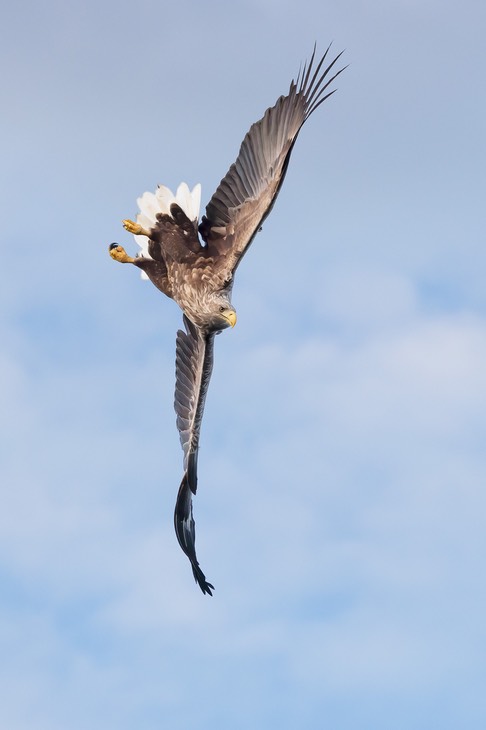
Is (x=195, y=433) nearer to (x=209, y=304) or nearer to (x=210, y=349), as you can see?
(x=210, y=349)

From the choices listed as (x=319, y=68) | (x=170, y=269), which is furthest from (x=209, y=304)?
(x=319, y=68)

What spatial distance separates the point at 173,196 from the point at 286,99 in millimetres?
2206

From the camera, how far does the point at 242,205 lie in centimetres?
1745

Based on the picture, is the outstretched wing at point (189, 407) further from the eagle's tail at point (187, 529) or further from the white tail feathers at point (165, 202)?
the white tail feathers at point (165, 202)

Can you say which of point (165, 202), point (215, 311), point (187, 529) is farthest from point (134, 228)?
point (187, 529)

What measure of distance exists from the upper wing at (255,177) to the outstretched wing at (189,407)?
209cm

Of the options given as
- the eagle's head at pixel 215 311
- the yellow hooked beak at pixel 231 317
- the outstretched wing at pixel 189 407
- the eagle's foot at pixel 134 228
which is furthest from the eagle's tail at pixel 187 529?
the eagle's foot at pixel 134 228

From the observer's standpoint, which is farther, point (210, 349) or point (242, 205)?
point (210, 349)

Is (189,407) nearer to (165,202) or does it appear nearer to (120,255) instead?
(120,255)

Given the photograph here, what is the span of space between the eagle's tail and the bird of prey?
0.01 m

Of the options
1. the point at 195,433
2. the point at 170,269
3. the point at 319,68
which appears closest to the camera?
the point at 319,68

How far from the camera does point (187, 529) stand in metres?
19.8

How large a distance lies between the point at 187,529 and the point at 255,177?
5342 mm

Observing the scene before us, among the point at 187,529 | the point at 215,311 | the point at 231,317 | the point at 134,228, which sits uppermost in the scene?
the point at 134,228
